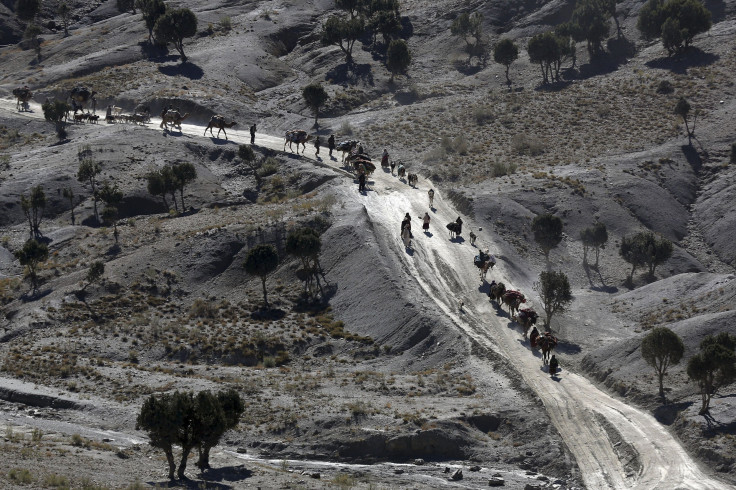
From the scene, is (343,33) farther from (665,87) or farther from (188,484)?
(188,484)

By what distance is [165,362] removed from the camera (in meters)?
53.9

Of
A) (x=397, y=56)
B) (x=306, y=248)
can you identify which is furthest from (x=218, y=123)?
(x=306, y=248)

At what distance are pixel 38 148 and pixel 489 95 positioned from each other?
48440 millimetres

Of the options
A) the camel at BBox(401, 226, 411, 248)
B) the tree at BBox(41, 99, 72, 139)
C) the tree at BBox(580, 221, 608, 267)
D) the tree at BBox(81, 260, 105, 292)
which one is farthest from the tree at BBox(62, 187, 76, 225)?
the tree at BBox(580, 221, 608, 267)

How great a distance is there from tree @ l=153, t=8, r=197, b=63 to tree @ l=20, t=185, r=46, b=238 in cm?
4059

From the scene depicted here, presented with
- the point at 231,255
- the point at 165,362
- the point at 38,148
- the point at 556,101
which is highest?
the point at 556,101

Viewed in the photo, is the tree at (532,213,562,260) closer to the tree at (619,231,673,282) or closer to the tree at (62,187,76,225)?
the tree at (619,231,673,282)

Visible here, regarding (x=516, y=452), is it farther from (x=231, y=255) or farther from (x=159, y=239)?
(x=159, y=239)

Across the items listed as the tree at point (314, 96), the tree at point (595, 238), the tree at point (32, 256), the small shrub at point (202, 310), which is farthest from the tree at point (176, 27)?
the tree at point (595, 238)

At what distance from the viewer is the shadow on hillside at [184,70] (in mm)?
105375

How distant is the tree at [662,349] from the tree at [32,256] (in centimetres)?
4060

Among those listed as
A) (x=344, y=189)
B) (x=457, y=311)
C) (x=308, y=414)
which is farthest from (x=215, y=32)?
(x=308, y=414)

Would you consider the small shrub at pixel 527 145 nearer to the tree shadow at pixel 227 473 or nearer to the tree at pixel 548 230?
the tree at pixel 548 230

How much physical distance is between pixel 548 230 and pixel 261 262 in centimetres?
2253
